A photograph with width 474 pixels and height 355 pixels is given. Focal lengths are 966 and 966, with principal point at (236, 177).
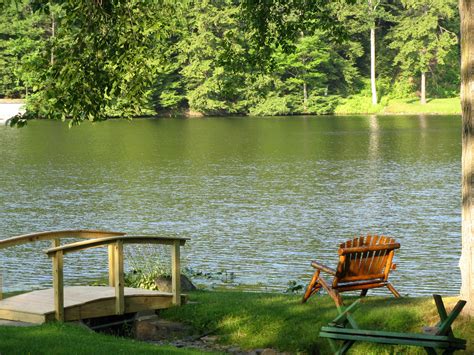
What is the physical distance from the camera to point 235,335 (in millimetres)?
10672

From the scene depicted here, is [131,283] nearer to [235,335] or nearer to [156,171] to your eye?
[235,335]

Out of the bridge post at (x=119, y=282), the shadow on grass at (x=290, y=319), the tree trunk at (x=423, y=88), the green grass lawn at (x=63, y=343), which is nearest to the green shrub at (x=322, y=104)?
the tree trunk at (x=423, y=88)

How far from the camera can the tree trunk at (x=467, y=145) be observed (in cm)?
1014

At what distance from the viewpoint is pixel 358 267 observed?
A: 10977mm

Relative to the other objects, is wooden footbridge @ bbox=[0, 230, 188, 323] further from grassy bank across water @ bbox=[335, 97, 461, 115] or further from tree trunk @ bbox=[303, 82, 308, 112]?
tree trunk @ bbox=[303, 82, 308, 112]

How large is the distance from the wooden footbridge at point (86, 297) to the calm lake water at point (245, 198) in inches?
132

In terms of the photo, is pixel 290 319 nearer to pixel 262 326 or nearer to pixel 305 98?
pixel 262 326

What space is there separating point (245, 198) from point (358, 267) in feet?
68.3

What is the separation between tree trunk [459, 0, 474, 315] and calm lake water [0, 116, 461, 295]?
604cm

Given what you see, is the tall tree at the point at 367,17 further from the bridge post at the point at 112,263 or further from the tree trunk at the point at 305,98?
the bridge post at the point at 112,263

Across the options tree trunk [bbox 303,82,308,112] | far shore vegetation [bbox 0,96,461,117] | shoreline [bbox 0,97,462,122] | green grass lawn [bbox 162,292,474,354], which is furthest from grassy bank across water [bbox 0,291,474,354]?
tree trunk [bbox 303,82,308,112]

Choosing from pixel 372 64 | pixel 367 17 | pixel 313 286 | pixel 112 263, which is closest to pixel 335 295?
pixel 313 286

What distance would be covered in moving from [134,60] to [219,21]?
70812 millimetres

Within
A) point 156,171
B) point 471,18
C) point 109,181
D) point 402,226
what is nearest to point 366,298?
point 471,18
